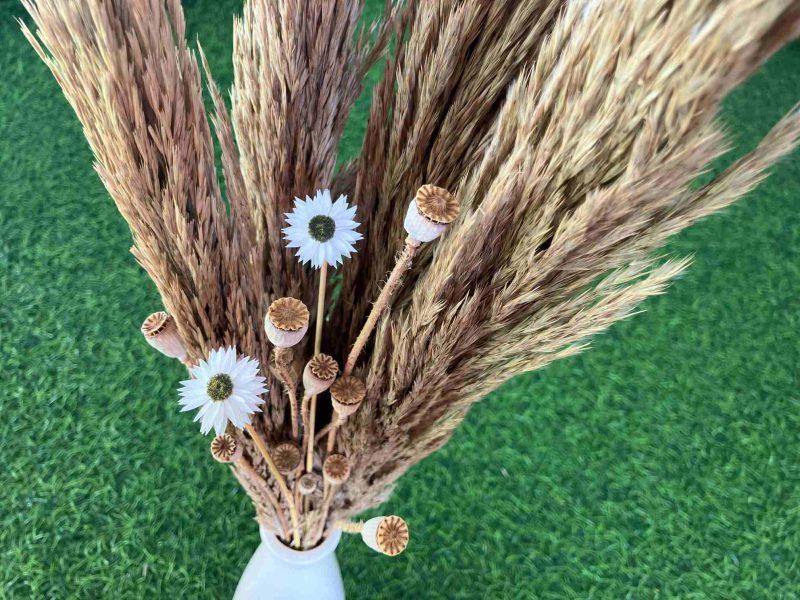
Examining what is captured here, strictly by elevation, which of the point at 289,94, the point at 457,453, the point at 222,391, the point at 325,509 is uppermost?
the point at 289,94

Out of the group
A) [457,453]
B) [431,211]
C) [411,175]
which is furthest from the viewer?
[457,453]

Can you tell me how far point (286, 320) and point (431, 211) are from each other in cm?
11

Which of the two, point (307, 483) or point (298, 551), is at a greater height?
point (307, 483)

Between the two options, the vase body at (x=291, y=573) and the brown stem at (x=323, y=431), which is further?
the vase body at (x=291, y=573)

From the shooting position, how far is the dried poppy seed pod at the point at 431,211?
342mm

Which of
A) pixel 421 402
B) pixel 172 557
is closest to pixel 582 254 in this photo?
pixel 421 402

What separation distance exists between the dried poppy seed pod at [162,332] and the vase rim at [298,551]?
0.26m

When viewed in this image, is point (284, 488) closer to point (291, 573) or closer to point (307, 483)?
point (307, 483)

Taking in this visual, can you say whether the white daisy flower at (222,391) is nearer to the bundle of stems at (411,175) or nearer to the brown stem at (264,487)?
the bundle of stems at (411,175)

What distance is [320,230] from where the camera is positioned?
386mm

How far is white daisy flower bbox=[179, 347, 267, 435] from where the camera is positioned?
365mm

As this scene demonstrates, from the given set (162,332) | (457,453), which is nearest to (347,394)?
(162,332)

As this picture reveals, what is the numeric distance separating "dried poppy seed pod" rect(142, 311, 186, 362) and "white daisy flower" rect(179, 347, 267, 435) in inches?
2.1

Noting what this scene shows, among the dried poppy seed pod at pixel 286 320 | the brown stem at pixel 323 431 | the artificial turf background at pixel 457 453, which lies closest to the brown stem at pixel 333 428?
the brown stem at pixel 323 431
